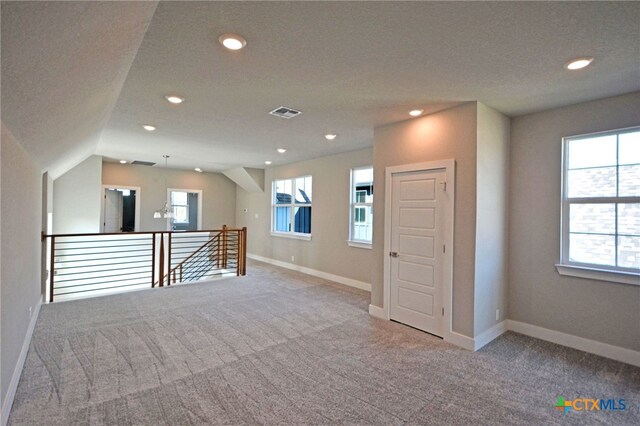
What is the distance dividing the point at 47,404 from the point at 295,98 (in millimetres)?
3196

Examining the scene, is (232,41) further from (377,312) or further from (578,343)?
(578,343)

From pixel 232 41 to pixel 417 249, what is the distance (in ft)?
9.51

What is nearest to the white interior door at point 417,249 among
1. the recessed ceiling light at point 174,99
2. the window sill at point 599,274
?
the window sill at point 599,274

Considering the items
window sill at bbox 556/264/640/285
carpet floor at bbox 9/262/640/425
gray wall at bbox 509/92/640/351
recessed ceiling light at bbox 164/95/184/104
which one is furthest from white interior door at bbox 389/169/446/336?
recessed ceiling light at bbox 164/95/184/104

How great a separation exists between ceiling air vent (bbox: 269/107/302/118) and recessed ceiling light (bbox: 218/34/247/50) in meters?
1.33

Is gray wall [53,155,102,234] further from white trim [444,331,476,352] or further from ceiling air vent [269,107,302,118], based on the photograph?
white trim [444,331,476,352]

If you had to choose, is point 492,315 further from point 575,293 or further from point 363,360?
point 363,360

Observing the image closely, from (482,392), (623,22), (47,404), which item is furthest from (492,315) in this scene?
(47,404)

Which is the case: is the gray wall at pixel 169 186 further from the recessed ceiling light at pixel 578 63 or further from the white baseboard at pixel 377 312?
the recessed ceiling light at pixel 578 63

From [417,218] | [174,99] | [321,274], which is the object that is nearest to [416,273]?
[417,218]

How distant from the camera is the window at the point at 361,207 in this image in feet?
18.3

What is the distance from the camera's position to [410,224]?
148 inches

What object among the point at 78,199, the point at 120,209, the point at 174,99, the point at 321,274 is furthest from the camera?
the point at 120,209

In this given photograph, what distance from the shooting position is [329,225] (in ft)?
20.7
